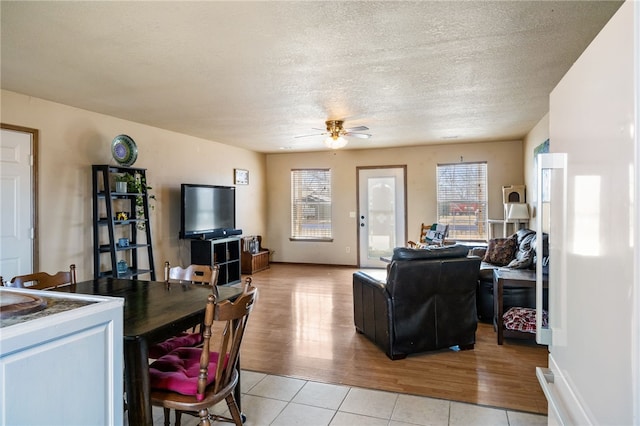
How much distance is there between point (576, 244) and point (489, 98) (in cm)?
352

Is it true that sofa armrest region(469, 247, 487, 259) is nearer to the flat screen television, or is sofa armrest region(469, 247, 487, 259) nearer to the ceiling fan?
the ceiling fan

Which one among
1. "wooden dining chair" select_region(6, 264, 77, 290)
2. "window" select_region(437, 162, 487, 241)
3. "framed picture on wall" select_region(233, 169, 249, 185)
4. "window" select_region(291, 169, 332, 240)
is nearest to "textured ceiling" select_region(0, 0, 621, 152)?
"wooden dining chair" select_region(6, 264, 77, 290)

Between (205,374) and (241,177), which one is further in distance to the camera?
(241,177)

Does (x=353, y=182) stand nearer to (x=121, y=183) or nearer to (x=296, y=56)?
(x=121, y=183)

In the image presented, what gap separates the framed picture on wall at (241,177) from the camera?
7465 mm

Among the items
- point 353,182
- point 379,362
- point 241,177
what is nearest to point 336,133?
point 379,362

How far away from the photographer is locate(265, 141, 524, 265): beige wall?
7.06 m

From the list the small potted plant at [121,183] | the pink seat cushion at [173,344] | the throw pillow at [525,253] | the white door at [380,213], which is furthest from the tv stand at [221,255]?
the throw pillow at [525,253]

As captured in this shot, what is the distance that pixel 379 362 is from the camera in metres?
3.24

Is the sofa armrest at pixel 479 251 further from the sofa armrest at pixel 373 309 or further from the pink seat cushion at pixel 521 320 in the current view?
the sofa armrest at pixel 373 309

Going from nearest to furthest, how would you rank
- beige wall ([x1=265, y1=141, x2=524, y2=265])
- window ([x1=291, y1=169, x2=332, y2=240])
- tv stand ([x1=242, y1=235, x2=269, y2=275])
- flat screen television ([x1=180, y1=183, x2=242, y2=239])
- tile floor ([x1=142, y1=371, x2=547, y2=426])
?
tile floor ([x1=142, y1=371, x2=547, y2=426]) < flat screen television ([x1=180, y1=183, x2=242, y2=239]) < beige wall ([x1=265, y1=141, x2=524, y2=265]) < tv stand ([x1=242, y1=235, x2=269, y2=275]) < window ([x1=291, y1=169, x2=332, y2=240])

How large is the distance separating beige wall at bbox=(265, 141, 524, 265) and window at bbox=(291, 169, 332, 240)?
0.14 metres

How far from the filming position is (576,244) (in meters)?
1.07

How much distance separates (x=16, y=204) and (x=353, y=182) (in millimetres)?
5679
